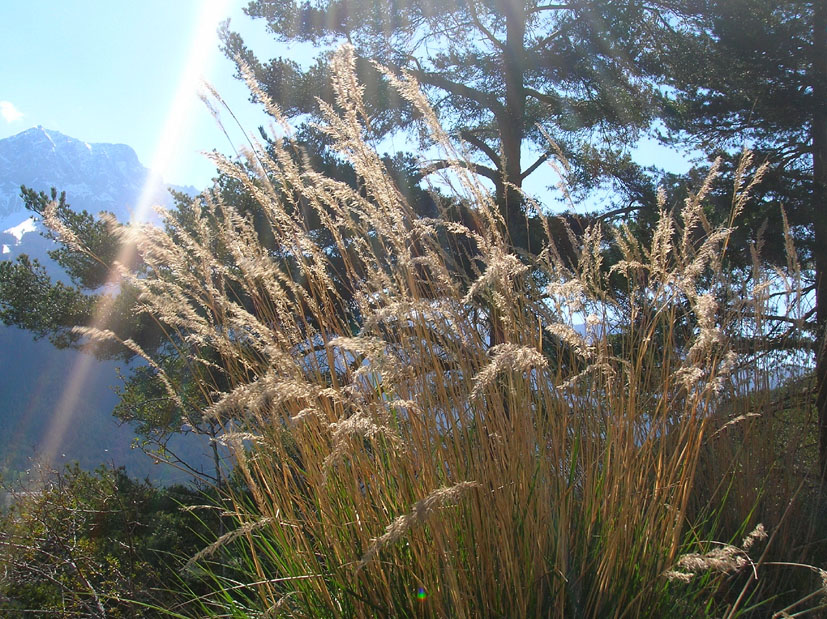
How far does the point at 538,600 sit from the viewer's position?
4.16 feet

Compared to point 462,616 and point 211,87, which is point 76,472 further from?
point 462,616

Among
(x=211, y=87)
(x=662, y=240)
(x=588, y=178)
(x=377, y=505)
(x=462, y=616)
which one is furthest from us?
(x=588, y=178)

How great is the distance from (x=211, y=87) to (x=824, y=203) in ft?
20.8

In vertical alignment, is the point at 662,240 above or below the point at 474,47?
below

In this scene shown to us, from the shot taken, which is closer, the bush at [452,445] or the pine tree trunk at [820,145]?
the bush at [452,445]

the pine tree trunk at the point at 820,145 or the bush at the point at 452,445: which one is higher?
the pine tree trunk at the point at 820,145

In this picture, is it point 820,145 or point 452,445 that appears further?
point 820,145

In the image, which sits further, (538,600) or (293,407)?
(293,407)

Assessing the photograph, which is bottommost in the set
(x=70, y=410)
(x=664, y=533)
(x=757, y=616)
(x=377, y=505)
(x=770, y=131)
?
(x=70, y=410)

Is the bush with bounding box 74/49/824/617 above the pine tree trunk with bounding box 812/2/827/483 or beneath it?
beneath

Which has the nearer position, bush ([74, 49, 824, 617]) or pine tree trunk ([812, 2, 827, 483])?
bush ([74, 49, 824, 617])

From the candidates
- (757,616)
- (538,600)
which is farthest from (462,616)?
(757,616)

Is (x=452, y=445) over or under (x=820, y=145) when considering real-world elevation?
under

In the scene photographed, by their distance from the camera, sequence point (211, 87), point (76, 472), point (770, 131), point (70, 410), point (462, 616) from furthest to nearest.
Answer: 1. point (70, 410)
2. point (770, 131)
3. point (76, 472)
4. point (211, 87)
5. point (462, 616)
